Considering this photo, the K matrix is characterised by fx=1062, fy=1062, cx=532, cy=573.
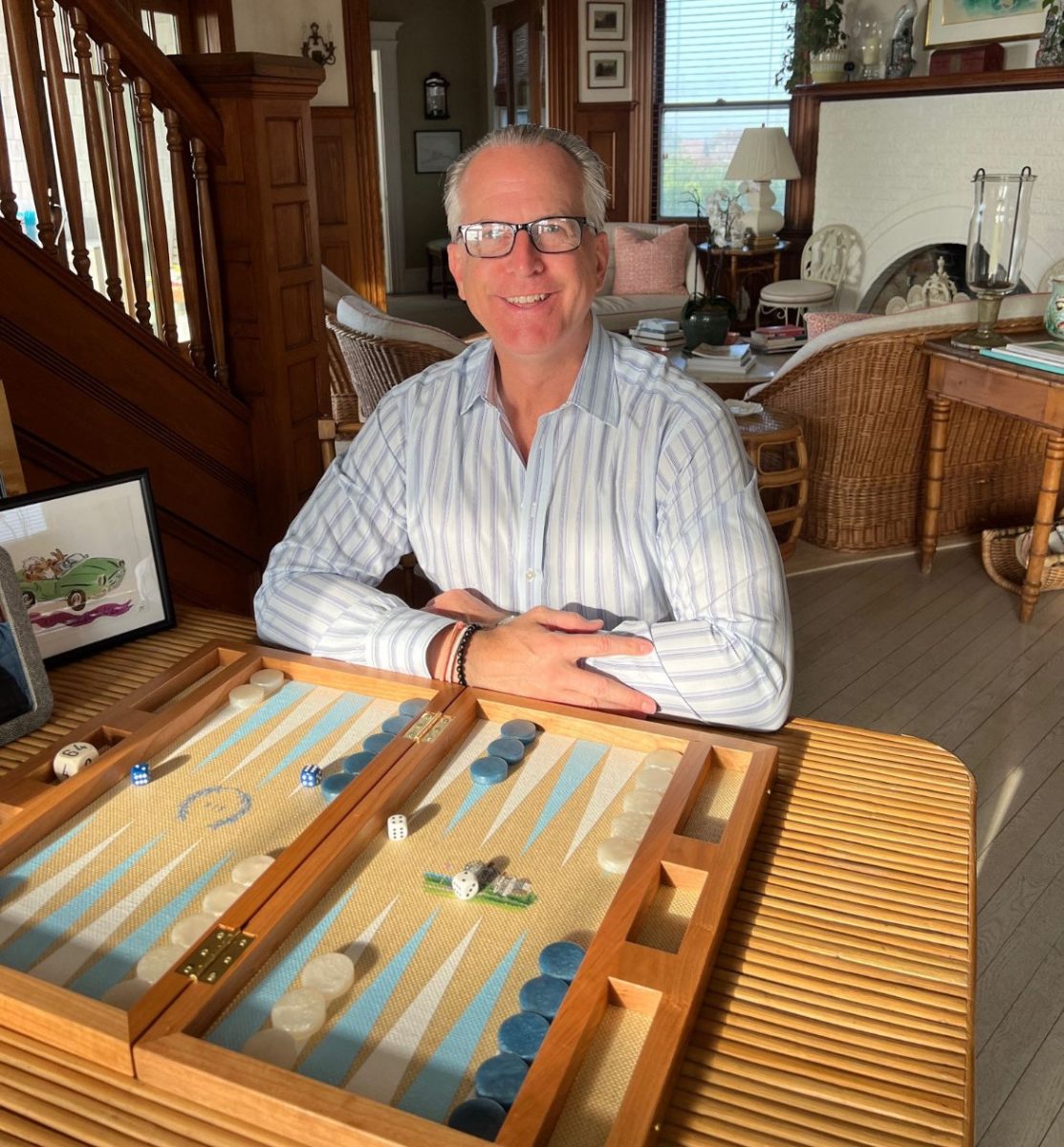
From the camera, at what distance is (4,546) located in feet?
4.21

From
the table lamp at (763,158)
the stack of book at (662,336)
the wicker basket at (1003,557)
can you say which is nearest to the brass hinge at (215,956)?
the wicker basket at (1003,557)

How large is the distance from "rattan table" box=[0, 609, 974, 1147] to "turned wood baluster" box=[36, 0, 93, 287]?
153 cm

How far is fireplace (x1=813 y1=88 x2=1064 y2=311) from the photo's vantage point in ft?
16.9

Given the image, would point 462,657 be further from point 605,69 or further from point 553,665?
point 605,69

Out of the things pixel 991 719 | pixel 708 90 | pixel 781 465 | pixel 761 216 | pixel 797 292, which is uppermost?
pixel 708 90

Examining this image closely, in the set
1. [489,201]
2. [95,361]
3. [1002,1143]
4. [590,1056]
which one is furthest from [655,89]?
[590,1056]

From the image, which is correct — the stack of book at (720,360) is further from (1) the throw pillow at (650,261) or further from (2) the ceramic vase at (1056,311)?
(1) the throw pillow at (650,261)

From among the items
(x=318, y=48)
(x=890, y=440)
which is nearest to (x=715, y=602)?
(x=890, y=440)

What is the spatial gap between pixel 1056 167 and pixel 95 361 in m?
4.65

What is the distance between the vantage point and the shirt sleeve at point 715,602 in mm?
1236

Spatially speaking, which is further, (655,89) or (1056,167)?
(655,89)

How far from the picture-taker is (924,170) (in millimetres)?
5875

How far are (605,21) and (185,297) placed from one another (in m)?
6.13

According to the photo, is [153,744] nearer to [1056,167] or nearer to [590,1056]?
[590,1056]
